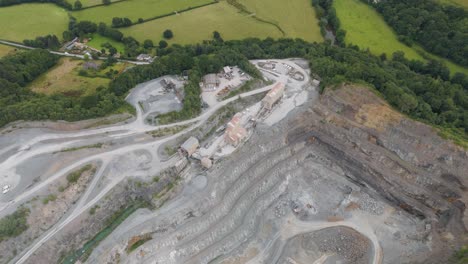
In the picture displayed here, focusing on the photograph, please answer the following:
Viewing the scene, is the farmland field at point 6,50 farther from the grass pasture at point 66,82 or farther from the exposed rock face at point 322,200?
the exposed rock face at point 322,200

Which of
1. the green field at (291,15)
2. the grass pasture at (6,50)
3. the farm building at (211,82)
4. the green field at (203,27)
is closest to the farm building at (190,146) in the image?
the farm building at (211,82)

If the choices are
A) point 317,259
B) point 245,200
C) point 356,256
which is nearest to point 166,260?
point 245,200

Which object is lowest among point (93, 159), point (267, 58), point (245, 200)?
point (245, 200)

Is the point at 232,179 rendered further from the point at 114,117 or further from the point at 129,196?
the point at 114,117

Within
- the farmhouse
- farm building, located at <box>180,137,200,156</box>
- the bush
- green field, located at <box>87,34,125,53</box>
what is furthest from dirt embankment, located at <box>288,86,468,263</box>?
green field, located at <box>87,34,125,53</box>

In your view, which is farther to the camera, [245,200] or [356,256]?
[245,200]

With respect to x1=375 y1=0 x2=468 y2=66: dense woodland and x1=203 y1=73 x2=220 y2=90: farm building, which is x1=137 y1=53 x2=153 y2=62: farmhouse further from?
x1=375 y1=0 x2=468 y2=66: dense woodland

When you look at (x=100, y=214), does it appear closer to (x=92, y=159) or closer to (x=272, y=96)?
(x=92, y=159)
